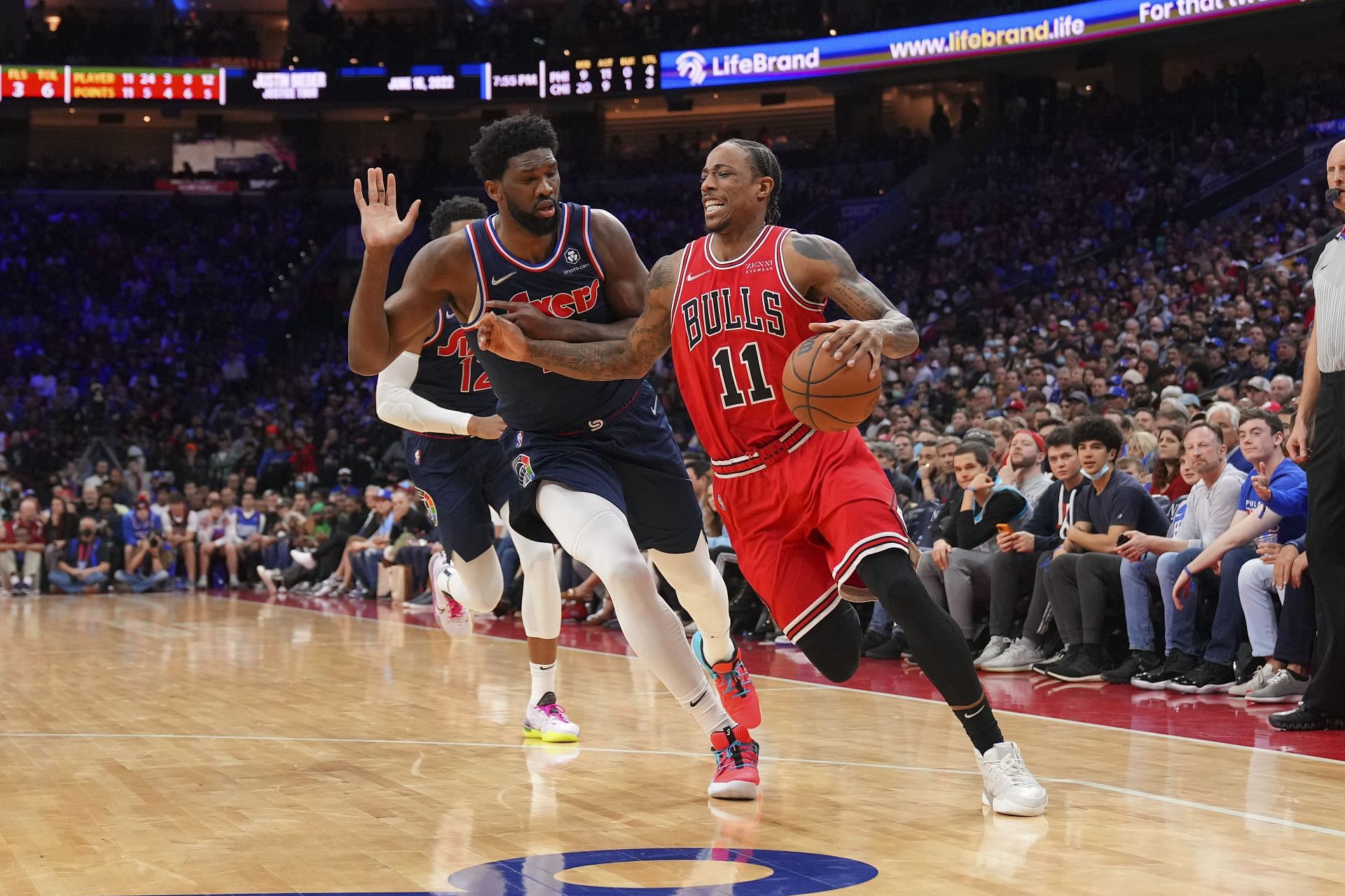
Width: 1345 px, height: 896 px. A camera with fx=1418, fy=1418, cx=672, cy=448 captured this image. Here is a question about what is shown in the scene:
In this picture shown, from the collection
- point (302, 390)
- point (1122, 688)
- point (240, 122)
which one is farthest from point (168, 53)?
point (1122, 688)

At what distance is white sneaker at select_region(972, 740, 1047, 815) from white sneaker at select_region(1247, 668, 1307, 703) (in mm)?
2894

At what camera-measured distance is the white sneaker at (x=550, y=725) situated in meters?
5.56

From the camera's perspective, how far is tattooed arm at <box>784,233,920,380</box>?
3775 mm

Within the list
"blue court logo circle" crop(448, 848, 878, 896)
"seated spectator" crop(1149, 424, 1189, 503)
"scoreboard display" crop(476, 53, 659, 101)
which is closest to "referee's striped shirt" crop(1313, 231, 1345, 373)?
"seated spectator" crop(1149, 424, 1189, 503)

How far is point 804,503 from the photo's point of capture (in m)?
4.20

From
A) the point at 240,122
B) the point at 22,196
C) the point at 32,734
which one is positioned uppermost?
the point at 240,122

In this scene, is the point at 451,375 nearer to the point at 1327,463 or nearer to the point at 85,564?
the point at 1327,463

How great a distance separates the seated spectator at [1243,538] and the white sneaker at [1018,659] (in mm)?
983

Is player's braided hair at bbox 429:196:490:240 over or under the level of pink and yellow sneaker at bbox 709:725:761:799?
over

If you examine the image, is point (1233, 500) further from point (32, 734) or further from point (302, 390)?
point (302, 390)

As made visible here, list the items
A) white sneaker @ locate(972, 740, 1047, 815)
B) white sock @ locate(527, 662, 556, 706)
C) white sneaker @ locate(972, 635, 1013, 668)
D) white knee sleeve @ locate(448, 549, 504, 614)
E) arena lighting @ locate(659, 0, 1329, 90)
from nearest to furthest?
white sneaker @ locate(972, 740, 1047, 815) < white sock @ locate(527, 662, 556, 706) < white knee sleeve @ locate(448, 549, 504, 614) < white sneaker @ locate(972, 635, 1013, 668) < arena lighting @ locate(659, 0, 1329, 90)

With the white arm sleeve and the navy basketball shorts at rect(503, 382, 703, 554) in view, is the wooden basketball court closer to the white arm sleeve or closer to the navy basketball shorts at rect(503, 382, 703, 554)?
the navy basketball shorts at rect(503, 382, 703, 554)

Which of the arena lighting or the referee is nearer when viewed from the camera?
the referee

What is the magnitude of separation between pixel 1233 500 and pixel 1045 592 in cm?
132
